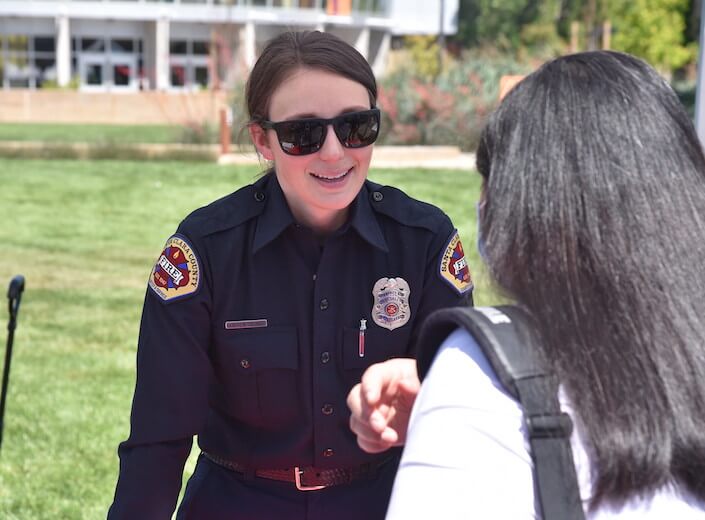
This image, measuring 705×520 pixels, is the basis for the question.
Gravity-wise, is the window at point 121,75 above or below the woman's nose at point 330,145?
below

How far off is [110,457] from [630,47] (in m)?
41.4

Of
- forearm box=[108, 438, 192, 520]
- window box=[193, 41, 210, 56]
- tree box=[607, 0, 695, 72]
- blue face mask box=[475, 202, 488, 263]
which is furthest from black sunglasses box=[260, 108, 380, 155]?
window box=[193, 41, 210, 56]

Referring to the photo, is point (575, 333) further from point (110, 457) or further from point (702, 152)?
point (110, 457)

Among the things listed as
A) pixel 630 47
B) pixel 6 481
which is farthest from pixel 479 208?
pixel 630 47

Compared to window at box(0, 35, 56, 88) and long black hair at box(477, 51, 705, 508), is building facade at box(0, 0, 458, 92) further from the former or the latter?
long black hair at box(477, 51, 705, 508)

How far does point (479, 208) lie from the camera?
4.98 ft

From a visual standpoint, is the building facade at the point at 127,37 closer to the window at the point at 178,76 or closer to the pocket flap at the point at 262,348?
the window at the point at 178,76

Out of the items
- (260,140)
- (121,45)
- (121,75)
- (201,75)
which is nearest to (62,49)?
(121,45)

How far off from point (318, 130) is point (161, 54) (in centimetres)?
5391

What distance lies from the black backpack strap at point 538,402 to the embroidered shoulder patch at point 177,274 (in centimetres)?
113

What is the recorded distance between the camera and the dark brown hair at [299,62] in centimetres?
238

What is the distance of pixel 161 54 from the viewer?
54.5 m

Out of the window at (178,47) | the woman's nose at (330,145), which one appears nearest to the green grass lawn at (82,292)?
the woman's nose at (330,145)

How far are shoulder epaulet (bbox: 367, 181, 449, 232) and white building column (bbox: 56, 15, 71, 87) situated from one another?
5170 cm
